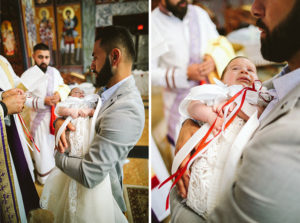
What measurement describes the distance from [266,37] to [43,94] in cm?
126

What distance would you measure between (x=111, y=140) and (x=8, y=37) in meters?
0.97

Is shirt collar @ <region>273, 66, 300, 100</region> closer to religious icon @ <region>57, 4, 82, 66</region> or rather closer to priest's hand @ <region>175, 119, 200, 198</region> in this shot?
priest's hand @ <region>175, 119, 200, 198</region>

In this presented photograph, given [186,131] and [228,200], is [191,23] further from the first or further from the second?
[228,200]

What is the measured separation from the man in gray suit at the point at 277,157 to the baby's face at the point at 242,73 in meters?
0.15

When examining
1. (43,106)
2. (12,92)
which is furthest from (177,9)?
(12,92)

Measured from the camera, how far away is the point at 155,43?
4.50 feet

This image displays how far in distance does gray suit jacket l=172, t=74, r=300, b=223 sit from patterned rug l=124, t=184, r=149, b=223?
0.76 metres

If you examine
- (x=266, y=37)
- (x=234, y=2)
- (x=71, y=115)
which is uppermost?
(x=234, y=2)

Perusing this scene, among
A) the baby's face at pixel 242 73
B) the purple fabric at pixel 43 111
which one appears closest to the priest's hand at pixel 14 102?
the purple fabric at pixel 43 111

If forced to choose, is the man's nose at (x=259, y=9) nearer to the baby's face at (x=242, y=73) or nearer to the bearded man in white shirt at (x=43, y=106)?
the baby's face at (x=242, y=73)

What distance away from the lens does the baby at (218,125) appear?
2.90ft

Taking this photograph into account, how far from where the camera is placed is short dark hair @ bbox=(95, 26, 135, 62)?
124cm

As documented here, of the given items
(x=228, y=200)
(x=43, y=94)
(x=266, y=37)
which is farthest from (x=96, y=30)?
(x=228, y=200)

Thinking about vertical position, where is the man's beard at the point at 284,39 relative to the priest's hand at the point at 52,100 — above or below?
above
